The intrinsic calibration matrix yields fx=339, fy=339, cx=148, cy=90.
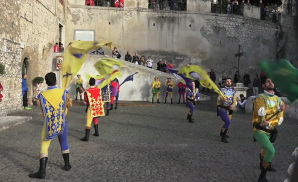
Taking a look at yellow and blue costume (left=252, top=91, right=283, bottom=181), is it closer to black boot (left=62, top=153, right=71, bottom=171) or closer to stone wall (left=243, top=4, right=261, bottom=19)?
black boot (left=62, top=153, right=71, bottom=171)

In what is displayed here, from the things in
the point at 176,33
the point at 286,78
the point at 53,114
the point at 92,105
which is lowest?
the point at 92,105

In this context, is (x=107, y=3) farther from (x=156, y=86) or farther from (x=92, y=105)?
(x=92, y=105)

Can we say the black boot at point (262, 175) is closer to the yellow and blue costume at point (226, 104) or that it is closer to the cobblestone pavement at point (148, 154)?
the cobblestone pavement at point (148, 154)

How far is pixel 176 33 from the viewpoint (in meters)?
29.8

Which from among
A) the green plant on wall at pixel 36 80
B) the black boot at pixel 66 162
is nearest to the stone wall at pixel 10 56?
the green plant on wall at pixel 36 80

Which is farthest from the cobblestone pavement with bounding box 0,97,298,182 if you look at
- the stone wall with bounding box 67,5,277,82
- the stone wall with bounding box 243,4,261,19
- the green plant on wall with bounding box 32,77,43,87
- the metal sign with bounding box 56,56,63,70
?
the stone wall with bounding box 243,4,261,19

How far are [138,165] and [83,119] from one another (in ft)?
25.7

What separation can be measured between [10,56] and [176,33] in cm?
1710

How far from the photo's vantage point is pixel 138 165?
6.62 metres

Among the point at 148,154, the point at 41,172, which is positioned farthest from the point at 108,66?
the point at 41,172

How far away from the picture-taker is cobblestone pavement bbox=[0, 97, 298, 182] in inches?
235

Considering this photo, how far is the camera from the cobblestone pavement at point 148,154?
598cm

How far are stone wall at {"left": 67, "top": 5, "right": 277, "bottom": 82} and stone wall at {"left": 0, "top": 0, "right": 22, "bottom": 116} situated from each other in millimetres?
12361

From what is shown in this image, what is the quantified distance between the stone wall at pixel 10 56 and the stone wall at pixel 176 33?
1236 cm
